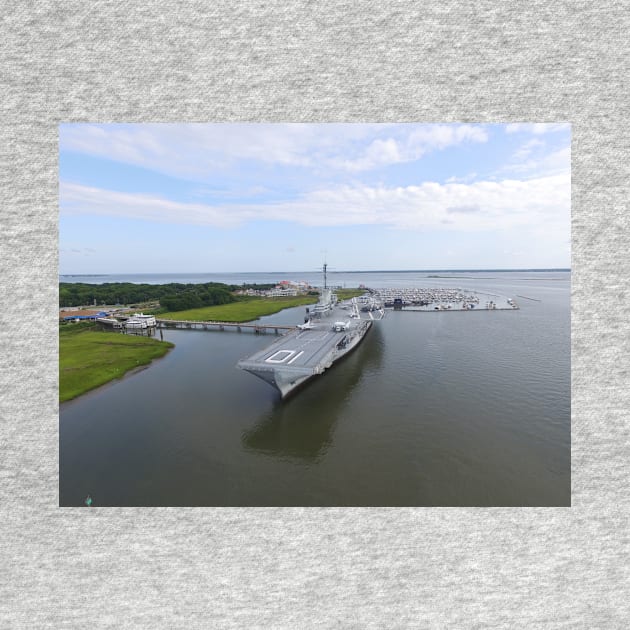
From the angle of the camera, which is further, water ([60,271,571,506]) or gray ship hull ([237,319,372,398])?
gray ship hull ([237,319,372,398])

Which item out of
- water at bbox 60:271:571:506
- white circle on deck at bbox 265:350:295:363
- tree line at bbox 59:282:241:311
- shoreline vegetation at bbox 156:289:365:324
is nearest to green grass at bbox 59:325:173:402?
water at bbox 60:271:571:506

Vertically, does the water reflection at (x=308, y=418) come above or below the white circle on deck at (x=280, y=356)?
below

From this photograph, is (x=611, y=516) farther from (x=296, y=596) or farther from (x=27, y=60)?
(x=27, y=60)

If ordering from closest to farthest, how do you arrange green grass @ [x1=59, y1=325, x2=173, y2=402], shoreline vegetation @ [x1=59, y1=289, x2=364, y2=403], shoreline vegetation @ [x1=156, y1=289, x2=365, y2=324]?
green grass @ [x1=59, y1=325, x2=173, y2=402]
shoreline vegetation @ [x1=59, y1=289, x2=364, y2=403]
shoreline vegetation @ [x1=156, y1=289, x2=365, y2=324]

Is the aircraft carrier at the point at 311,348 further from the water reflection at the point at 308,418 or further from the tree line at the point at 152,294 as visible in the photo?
the tree line at the point at 152,294

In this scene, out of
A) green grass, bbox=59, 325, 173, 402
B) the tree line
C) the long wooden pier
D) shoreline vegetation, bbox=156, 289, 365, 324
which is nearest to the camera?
green grass, bbox=59, 325, 173, 402

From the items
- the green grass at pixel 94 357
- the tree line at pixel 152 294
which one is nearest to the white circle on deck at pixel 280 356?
the tree line at pixel 152 294

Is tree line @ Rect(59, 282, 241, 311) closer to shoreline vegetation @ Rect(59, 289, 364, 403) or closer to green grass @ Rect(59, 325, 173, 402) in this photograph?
shoreline vegetation @ Rect(59, 289, 364, 403)
